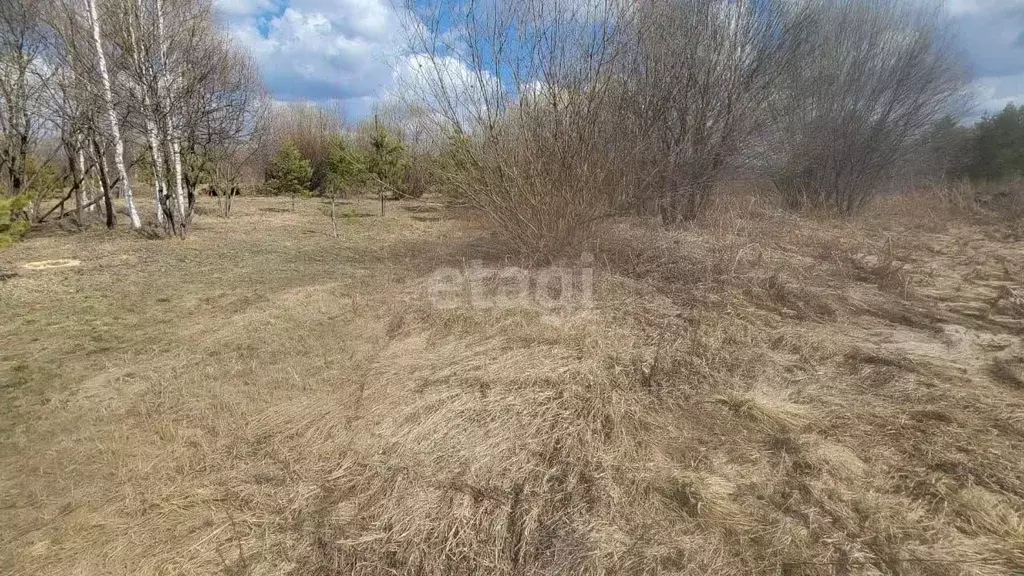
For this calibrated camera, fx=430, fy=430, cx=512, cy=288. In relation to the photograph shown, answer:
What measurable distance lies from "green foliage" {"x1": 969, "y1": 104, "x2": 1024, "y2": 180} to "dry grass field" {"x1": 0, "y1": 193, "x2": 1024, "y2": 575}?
17.1 meters

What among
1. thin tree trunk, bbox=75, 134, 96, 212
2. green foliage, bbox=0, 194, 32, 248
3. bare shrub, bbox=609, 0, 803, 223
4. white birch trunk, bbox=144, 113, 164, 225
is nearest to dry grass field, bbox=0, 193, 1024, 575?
green foliage, bbox=0, 194, 32, 248

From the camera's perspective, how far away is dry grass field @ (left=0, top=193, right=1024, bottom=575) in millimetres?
1546

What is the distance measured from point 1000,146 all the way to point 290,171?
26.0m

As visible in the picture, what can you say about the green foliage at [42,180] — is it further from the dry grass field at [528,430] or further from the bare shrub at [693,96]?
the bare shrub at [693,96]

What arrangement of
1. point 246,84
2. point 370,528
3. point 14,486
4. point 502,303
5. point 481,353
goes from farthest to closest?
point 246,84 < point 502,303 < point 481,353 < point 14,486 < point 370,528

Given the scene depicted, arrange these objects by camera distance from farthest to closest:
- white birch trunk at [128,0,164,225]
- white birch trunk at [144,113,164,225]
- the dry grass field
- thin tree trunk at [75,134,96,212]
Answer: thin tree trunk at [75,134,96,212]
white birch trunk at [144,113,164,225]
white birch trunk at [128,0,164,225]
the dry grass field

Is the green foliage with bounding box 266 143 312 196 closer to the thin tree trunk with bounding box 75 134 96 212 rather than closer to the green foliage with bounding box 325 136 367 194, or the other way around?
the green foliage with bounding box 325 136 367 194

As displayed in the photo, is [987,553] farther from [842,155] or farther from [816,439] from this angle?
[842,155]

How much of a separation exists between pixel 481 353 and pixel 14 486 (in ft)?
7.46

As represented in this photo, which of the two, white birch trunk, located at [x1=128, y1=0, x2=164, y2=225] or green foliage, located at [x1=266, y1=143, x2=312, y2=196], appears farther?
green foliage, located at [x1=266, y1=143, x2=312, y2=196]

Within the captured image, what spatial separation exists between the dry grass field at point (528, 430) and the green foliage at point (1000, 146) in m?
17.1

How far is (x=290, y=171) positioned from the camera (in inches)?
617

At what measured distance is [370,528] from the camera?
1.63 meters

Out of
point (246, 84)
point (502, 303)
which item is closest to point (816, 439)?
point (502, 303)
